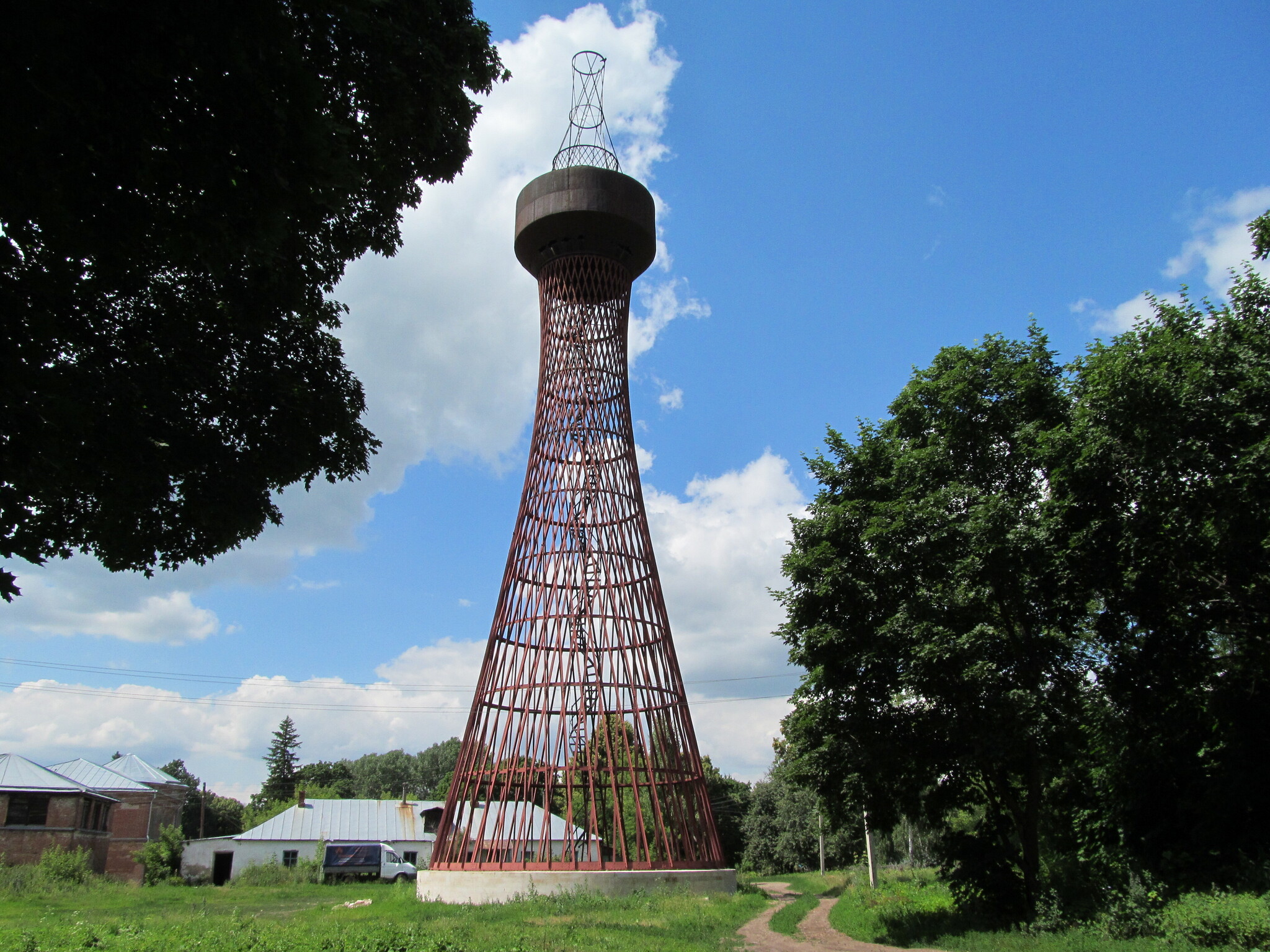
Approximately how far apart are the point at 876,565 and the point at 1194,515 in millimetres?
4316

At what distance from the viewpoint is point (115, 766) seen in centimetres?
4394

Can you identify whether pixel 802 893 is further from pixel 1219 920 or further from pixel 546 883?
pixel 1219 920

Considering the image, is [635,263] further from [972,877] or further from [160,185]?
[160,185]

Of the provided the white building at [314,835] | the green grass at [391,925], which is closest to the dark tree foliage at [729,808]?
the white building at [314,835]

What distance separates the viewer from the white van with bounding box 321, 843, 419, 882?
29.9 metres

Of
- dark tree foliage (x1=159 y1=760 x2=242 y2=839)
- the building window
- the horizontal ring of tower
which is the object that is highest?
the horizontal ring of tower

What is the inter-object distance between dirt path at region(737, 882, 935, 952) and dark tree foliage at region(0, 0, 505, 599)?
351 inches

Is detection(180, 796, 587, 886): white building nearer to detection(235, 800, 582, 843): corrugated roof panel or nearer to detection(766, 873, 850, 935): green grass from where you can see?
detection(235, 800, 582, 843): corrugated roof panel

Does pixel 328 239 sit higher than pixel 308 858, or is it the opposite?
pixel 328 239

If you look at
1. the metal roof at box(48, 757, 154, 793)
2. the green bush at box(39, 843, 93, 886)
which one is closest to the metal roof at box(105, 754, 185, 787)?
the metal roof at box(48, 757, 154, 793)

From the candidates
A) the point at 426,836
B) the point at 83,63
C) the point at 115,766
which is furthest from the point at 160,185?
the point at 115,766

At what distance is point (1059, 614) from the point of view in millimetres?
12438

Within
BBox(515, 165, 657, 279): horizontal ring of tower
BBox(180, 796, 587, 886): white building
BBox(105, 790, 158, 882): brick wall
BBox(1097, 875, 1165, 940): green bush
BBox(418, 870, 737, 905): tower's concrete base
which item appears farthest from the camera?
BBox(105, 790, 158, 882): brick wall

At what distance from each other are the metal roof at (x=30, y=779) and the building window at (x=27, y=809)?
224mm
